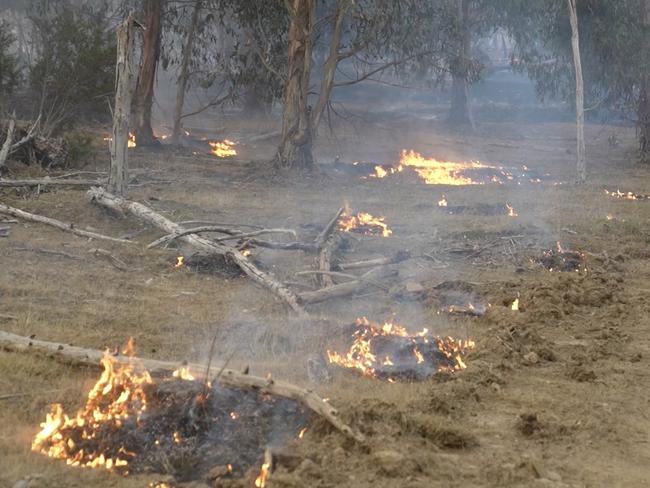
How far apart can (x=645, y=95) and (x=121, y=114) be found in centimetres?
1759

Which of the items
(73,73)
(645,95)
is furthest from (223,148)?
(645,95)

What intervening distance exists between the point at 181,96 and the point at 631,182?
1289cm

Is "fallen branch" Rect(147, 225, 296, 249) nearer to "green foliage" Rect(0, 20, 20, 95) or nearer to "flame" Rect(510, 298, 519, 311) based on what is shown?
"flame" Rect(510, 298, 519, 311)

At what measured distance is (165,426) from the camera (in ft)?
15.8

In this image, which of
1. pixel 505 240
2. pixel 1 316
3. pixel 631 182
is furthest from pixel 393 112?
pixel 1 316

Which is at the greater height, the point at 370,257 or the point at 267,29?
the point at 267,29

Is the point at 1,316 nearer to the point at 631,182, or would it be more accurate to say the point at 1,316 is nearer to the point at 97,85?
the point at 97,85

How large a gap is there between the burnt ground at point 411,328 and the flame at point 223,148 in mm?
8765

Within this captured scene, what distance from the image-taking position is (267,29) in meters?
23.2

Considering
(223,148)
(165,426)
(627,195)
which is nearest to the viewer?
(165,426)

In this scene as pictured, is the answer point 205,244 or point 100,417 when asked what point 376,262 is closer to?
point 205,244

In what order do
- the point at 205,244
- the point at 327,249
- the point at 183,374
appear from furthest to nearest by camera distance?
the point at 205,244 < the point at 327,249 < the point at 183,374

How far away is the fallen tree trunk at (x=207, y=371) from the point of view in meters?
4.86

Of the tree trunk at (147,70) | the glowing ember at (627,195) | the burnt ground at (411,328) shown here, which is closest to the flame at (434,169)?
the glowing ember at (627,195)
